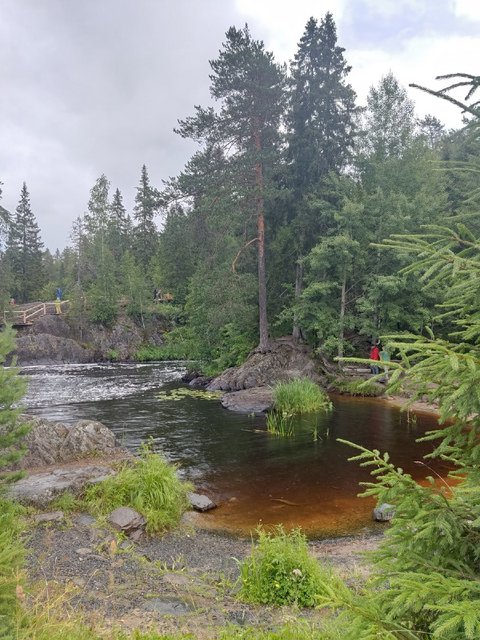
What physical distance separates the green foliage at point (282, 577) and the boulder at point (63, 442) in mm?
6514

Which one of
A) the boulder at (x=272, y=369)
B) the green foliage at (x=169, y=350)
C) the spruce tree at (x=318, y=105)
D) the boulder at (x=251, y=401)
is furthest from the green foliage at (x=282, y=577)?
the green foliage at (x=169, y=350)

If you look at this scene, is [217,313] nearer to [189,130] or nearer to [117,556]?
[189,130]

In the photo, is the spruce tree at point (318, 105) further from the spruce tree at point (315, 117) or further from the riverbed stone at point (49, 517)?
the riverbed stone at point (49, 517)

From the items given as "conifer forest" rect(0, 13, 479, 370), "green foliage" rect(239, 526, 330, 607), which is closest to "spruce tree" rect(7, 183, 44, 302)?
"conifer forest" rect(0, 13, 479, 370)

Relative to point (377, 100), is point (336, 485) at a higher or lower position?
lower

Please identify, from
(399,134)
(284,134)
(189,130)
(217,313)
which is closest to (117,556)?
(217,313)

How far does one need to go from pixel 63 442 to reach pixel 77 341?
31.9 meters

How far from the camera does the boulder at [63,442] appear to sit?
1056 cm

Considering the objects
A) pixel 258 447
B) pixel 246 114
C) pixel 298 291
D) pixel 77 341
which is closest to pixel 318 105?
pixel 246 114

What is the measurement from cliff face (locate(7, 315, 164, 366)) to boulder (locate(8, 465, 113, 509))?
1203 inches

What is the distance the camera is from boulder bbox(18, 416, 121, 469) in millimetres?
10562

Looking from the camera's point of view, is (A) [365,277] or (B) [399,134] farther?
(B) [399,134]

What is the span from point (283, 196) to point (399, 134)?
44.3 ft

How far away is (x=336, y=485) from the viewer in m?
10.3
